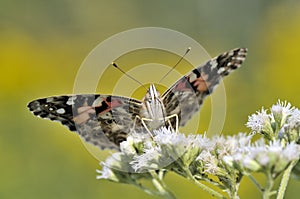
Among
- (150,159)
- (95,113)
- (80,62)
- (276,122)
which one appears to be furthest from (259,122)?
(80,62)

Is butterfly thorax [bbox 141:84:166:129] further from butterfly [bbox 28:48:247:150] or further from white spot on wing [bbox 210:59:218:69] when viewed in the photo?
white spot on wing [bbox 210:59:218:69]

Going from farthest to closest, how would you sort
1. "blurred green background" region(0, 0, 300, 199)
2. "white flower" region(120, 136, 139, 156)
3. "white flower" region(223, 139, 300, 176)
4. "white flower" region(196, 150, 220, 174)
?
"blurred green background" region(0, 0, 300, 199)
"white flower" region(120, 136, 139, 156)
"white flower" region(196, 150, 220, 174)
"white flower" region(223, 139, 300, 176)

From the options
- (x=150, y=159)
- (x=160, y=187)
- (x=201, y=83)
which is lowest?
(x=160, y=187)

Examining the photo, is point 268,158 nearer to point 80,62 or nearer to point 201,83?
point 201,83

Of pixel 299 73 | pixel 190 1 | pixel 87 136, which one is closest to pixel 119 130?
pixel 87 136

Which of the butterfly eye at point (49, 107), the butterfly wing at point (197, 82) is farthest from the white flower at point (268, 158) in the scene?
the butterfly eye at point (49, 107)

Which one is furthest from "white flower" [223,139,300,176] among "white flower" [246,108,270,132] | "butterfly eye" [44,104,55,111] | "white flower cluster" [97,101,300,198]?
"butterfly eye" [44,104,55,111]
